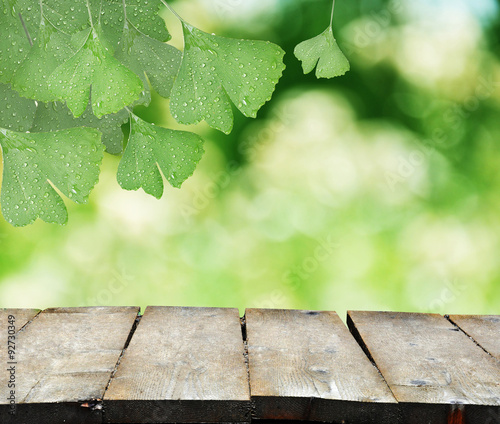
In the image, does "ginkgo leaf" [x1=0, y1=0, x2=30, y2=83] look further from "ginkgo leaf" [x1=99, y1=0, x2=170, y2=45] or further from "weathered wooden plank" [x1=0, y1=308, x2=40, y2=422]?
"weathered wooden plank" [x1=0, y1=308, x2=40, y2=422]

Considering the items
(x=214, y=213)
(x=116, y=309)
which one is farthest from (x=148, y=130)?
(x=214, y=213)

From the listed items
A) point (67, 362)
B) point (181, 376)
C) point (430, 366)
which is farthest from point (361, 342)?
point (67, 362)

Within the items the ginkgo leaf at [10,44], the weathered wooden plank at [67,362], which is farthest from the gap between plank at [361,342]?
the ginkgo leaf at [10,44]

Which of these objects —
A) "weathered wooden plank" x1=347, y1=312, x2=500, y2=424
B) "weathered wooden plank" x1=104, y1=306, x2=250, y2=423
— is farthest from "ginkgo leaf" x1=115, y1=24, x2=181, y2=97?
"weathered wooden plank" x1=347, y1=312, x2=500, y2=424

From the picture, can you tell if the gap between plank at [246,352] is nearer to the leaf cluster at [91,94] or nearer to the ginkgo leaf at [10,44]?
the leaf cluster at [91,94]

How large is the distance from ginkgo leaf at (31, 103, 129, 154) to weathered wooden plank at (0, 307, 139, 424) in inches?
10.8

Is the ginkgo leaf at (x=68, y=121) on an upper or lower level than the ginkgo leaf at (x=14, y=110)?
upper

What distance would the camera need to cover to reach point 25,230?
1.21m

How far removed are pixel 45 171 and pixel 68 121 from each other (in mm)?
186

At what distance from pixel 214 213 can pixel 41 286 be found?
0.41 metres

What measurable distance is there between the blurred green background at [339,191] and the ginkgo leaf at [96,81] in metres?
0.76

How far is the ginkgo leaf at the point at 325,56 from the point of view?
63 cm

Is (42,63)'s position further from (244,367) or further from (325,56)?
(244,367)

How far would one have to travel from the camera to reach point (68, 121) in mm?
680
